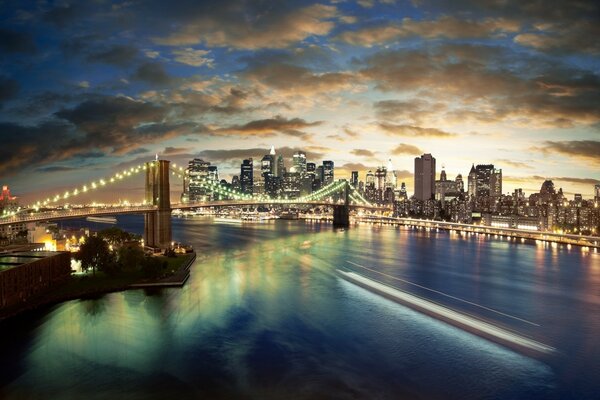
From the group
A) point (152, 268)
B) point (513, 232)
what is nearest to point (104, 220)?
point (513, 232)

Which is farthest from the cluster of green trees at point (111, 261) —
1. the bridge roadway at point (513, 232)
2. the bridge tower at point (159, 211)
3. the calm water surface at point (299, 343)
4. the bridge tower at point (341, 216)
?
the bridge tower at point (341, 216)

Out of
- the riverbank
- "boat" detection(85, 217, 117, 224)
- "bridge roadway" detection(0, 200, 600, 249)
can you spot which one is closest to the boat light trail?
the riverbank

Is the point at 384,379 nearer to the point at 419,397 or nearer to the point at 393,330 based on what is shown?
the point at 419,397

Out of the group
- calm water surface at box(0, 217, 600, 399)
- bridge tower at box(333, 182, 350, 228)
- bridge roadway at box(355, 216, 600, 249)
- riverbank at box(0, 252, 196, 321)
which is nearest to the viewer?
calm water surface at box(0, 217, 600, 399)

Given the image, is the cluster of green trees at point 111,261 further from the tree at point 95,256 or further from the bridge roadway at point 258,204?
the bridge roadway at point 258,204

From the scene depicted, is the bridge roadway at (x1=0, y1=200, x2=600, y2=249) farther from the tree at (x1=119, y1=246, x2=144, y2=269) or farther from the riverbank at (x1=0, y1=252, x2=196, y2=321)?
the riverbank at (x1=0, y1=252, x2=196, y2=321)

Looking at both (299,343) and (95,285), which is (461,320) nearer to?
(299,343)
